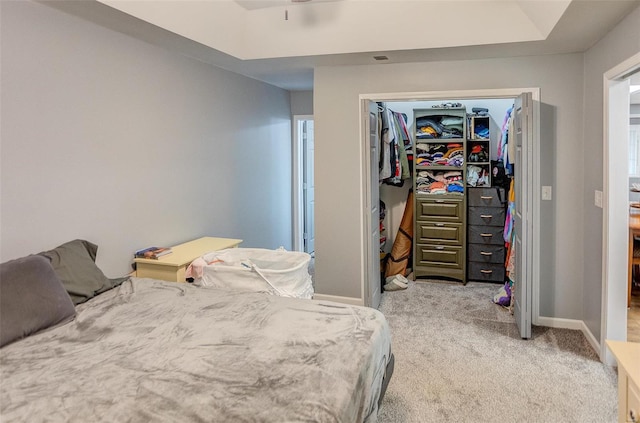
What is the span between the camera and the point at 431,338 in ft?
11.2

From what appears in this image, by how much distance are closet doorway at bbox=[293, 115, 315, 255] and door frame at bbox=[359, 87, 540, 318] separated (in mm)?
1803

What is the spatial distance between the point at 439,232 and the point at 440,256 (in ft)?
0.92

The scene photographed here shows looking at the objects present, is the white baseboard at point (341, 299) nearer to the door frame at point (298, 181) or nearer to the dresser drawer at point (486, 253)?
the dresser drawer at point (486, 253)

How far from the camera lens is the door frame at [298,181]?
18.8ft

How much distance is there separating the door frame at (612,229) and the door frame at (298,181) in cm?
353

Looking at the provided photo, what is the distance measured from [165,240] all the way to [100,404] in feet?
6.71

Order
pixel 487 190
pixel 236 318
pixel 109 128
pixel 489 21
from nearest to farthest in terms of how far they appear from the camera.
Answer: pixel 236 318
pixel 109 128
pixel 489 21
pixel 487 190

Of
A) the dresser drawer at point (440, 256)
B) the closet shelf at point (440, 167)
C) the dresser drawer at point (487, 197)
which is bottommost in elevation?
the dresser drawer at point (440, 256)

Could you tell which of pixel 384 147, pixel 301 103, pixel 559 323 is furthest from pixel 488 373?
pixel 301 103

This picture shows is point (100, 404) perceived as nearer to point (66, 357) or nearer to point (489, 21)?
point (66, 357)

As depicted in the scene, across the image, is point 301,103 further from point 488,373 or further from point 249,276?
point 488,373

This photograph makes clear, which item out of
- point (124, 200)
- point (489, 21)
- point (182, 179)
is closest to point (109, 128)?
point (124, 200)

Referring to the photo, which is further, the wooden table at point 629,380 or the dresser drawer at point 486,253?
the dresser drawer at point 486,253

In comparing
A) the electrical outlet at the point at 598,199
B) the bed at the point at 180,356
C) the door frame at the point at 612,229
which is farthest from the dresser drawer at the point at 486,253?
the bed at the point at 180,356
